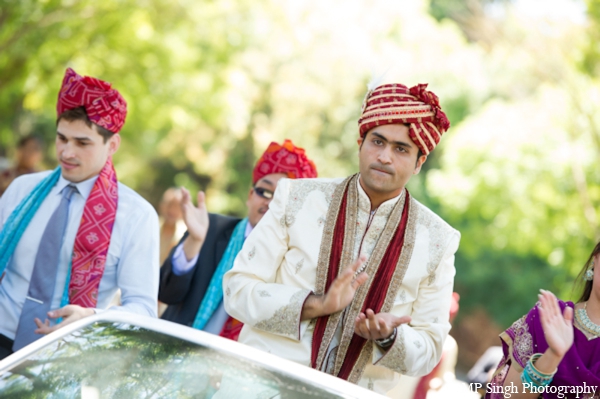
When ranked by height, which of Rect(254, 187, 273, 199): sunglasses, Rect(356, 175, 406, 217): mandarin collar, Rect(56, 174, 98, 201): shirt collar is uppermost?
Rect(356, 175, 406, 217): mandarin collar

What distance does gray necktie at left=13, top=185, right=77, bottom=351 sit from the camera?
142 inches

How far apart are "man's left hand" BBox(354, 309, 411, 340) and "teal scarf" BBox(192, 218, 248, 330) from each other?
66.6 inches

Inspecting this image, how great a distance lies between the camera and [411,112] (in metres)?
3.29

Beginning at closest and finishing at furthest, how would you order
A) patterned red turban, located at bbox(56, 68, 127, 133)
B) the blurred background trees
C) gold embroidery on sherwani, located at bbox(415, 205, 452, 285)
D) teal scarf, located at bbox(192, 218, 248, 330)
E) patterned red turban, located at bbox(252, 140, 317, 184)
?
gold embroidery on sherwani, located at bbox(415, 205, 452, 285) < patterned red turban, located at bbox(56, 68, 127, 133) < teal scarf, located at bbox(192, 218, 248, 330) < patterned red turban, located at bbox(252, 140, 317, 184) < the blurred background trees

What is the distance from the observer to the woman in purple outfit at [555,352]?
2924mm

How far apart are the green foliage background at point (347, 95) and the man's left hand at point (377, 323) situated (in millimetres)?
1280

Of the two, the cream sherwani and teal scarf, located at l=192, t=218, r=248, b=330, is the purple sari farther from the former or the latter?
teal scarf, located at l=192, t=218, r=248, b=330

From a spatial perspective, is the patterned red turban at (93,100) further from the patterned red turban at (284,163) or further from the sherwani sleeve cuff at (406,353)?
the sherwani sleeve cuff at (406,353)

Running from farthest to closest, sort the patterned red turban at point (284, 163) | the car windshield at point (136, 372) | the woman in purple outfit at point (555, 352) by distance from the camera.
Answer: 1. the patterned red turban at point (284, 163)
2. the woman in purple outfit at point (555, 352)
3. the car windshield at point (136, 372)

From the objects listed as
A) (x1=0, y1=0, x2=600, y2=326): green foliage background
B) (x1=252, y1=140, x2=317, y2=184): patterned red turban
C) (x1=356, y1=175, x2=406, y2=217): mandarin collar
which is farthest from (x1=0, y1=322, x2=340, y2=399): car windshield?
(x1=252, y1=140, x2=317, y2=184): patterned red turban

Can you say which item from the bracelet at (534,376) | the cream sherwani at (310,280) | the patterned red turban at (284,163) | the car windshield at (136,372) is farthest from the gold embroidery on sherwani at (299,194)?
the patterned red turban at (284,163)

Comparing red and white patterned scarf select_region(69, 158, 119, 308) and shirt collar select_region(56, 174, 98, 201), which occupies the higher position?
shirt collar select_region(56, 174, 98, 201)

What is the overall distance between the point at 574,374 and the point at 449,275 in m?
0.66

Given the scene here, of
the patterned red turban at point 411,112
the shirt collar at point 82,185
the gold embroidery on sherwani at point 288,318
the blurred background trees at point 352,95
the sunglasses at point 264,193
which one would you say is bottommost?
the gold embroidery on sherwani at point 288,318
